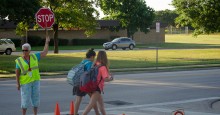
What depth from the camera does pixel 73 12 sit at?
4088cm

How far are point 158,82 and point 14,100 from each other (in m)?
7.11

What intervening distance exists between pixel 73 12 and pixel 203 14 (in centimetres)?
1259

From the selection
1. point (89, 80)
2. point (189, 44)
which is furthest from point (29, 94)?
point (189, 44)

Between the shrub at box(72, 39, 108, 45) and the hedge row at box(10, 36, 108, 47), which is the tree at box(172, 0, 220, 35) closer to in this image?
the hedge row at box(10, 36, 108, 47)

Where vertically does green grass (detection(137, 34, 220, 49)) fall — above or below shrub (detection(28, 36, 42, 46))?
below

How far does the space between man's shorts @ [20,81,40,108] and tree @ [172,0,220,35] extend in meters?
34.7

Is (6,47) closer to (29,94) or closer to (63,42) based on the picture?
(63,42)

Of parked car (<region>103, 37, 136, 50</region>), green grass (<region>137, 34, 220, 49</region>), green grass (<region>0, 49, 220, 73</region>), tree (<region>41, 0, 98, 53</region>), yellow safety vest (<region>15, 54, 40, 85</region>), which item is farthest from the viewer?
green grass (<region>137, 34, 220, 49</region>)

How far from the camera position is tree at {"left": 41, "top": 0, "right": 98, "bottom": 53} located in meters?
40.7

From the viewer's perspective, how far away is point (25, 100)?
29.5 feet

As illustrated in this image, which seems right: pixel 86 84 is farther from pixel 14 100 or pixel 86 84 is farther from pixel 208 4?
pixel 208 4

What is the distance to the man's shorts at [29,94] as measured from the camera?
8.98 metres

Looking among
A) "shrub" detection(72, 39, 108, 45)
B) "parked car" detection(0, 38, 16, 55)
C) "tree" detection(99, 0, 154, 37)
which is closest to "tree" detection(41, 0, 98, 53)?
"parked car" detection(0, 38, 16, 55)

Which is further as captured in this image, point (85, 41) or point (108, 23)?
point (108, 23)
